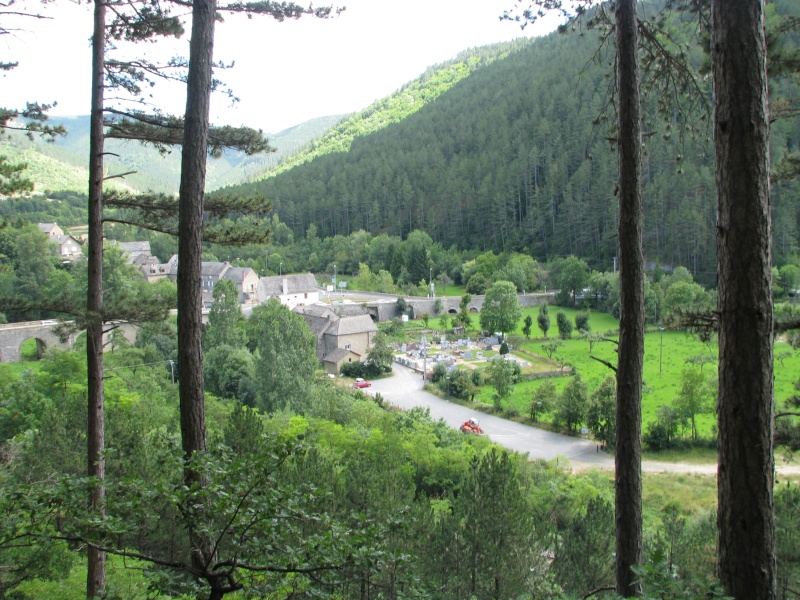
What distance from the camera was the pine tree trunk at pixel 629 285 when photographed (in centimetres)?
475

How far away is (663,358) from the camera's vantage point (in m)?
33.8

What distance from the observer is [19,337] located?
36469 millimetres

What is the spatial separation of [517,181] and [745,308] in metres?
84.7

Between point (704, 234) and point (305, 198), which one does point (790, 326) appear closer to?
point (704, 234)

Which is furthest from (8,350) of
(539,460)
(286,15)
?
(286,15)

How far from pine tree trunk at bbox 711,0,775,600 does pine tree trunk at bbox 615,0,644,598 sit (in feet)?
→ 5.50

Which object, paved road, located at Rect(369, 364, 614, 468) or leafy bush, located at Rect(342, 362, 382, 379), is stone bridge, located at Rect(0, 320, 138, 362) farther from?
paved road, located at Rect(369, 364, 614, 468)

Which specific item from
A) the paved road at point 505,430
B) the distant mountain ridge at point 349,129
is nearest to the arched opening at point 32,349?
the paved road at point 505,430

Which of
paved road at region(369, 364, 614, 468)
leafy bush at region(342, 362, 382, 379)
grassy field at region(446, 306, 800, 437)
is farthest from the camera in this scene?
leafy bush at region(342, 362, 382, 379)

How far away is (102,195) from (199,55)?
98.7 inches

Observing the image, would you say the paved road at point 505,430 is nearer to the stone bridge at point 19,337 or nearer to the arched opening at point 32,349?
the stone bridge at point 19,337

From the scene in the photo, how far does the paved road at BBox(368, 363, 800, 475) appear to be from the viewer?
69.5 ft

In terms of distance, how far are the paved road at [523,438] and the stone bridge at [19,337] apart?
820 inches

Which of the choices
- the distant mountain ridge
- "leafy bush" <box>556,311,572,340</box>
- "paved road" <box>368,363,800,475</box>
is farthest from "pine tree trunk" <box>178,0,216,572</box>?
the distant mountain ridge
